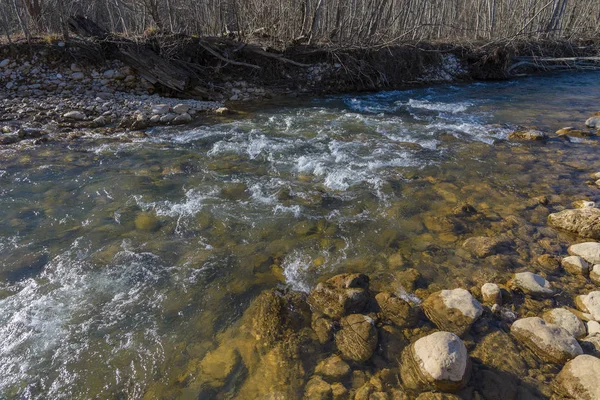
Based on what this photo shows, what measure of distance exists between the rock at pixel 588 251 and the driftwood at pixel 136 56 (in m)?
10.1

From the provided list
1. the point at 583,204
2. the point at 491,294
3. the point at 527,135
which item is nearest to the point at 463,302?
the point at 491,294

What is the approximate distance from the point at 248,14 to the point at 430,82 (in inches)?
300

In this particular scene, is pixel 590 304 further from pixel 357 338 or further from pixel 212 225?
pixel 212 225

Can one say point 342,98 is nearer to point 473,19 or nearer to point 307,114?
point 307,114

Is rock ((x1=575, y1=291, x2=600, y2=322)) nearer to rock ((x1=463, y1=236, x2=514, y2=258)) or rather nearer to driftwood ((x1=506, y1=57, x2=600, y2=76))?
rock ((x1=463, y1=236, x2=514, y2=258))

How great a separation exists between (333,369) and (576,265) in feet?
9.96

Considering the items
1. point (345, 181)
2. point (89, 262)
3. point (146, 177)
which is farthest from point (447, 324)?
point (146, 177)

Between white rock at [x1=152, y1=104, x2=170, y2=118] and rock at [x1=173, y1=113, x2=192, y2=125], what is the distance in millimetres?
540

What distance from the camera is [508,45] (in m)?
15.4

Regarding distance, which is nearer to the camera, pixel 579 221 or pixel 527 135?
pixel 579 221

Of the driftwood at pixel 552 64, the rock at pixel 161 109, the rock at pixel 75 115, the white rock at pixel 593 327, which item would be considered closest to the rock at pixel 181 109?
the rock at pixel 161 109

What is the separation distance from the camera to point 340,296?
333 cm

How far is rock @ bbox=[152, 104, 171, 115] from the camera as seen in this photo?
884 cm

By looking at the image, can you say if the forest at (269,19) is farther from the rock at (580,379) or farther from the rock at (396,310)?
the rock at (580,379)
